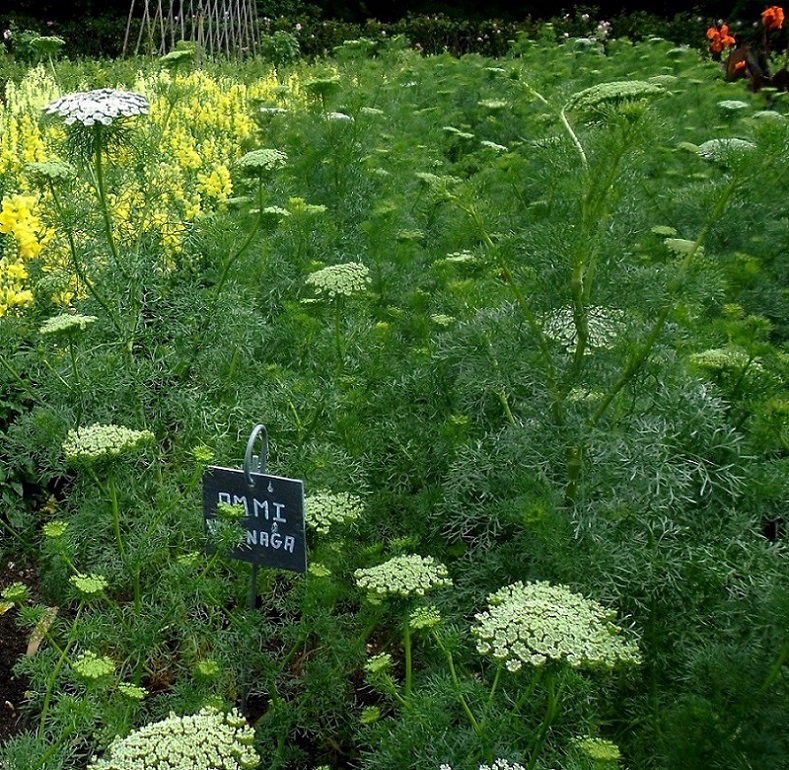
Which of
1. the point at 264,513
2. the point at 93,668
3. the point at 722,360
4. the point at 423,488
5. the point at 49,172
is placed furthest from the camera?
the point at 423,488

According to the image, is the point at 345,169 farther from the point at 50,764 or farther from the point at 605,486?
the point at 50,764

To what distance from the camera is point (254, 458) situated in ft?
7.34

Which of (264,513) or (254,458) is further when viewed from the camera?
(254,458)

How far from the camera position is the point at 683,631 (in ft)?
7.55

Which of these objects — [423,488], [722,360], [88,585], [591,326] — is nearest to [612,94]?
[591,326]

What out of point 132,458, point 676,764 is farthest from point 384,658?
point 132,458

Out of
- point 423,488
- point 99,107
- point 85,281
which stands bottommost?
point 423,488

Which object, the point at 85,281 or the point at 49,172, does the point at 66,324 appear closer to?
the point at 85,281

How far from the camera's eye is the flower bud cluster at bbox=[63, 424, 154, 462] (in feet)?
6.94

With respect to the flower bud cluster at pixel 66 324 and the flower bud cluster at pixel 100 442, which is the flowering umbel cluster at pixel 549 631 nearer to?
the flower bud cluster at pixel 100 442

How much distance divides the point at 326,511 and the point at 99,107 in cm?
136

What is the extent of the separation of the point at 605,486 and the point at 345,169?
315cm

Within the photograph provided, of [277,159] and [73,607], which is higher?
[277,159]

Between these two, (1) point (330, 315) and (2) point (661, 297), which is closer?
(2) point (661, 297)
